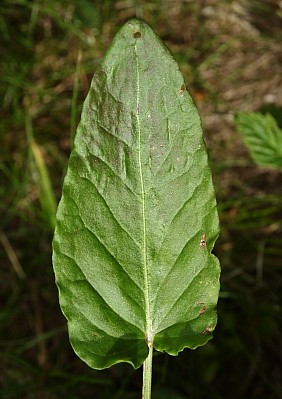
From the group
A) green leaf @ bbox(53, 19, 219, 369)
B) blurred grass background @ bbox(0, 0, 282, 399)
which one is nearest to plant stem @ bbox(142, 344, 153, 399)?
green leaf @ bbox(53, 19, 219, 369)

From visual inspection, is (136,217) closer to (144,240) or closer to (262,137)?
(144,240)

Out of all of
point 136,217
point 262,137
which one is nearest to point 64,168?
point 262,137

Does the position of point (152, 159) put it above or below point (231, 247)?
above

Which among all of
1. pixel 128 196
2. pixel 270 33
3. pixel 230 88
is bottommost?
pixel 128 196

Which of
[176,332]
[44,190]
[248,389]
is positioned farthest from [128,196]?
[248,389]

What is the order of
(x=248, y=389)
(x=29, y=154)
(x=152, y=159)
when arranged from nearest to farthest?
(x=152, y=159) → (x=248, y=389) → (x=29, y=154)

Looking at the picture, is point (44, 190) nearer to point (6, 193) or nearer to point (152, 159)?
point (6, 193)

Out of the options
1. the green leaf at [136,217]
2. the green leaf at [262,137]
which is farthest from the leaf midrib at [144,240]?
the green leaf at [262,137]

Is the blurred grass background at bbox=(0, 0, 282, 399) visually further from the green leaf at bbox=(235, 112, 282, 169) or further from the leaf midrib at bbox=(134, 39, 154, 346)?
the leaf midrib at bbox=(134, 39, 154, 346)
